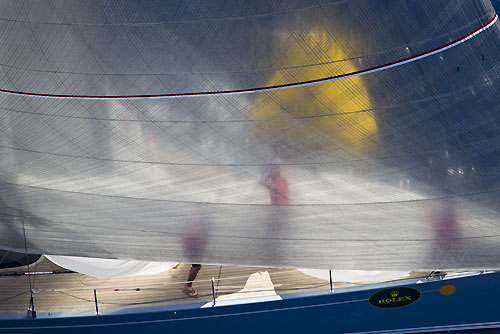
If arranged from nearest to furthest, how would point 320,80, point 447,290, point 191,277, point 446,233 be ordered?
1. point 320,80
2. point 446,233
3. point 447,290
4. point 191,277

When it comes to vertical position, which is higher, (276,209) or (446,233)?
(276,209)

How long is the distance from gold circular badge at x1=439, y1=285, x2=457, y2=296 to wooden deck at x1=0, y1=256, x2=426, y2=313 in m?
0.62

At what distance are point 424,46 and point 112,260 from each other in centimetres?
228

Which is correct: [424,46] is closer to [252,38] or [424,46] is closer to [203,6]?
[252,38]

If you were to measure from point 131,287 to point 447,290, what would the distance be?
78.8 inches

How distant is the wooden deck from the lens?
13.3 feet

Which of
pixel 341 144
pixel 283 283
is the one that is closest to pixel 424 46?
pixel 341 144

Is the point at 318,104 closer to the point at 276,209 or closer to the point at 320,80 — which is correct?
the point at 320,80

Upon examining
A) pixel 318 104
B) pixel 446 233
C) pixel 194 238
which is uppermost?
pixel 318 104

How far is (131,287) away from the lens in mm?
4230

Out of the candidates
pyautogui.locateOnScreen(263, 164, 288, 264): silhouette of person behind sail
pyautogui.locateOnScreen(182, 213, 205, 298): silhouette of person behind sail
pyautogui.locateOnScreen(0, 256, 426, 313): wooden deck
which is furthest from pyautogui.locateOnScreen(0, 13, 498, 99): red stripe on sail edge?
pyautogui.locateOnScreen(0, 256, 426, 313): wooden deck

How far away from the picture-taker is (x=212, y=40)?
3102mm

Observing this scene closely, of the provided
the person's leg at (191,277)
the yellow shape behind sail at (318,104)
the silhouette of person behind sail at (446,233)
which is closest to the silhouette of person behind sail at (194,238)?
the person's leg at (191,277)

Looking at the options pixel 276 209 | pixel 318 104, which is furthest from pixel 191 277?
pixel 318 104
